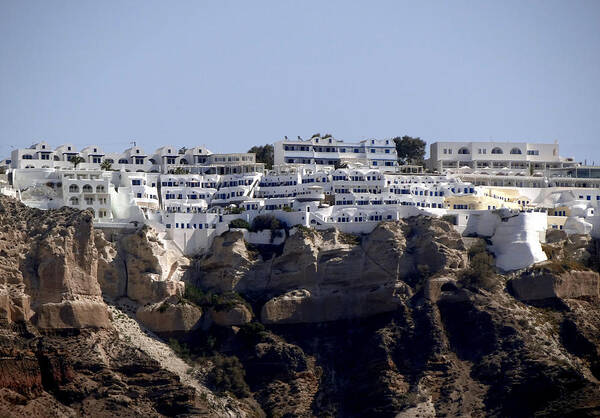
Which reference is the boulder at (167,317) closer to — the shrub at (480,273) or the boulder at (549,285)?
the shrub at (480,273)

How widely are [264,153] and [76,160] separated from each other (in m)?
17.3

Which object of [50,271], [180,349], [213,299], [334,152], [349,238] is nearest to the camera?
[50,271]

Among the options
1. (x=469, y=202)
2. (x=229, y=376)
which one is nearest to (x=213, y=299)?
(x=229, y=376)

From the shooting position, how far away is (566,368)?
113 metres

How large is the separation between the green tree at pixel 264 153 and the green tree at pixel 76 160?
51.0 feet

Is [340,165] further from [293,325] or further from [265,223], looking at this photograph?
[293,325]

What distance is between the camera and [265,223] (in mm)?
126312

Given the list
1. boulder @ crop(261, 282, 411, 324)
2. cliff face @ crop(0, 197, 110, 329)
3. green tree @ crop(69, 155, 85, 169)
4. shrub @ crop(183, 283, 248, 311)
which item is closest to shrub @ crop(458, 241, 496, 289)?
boulder @ crop(261, 282, 411, 324)

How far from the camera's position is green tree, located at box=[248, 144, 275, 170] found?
14450 centimetres

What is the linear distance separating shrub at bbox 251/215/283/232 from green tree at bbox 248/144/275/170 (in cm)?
1719

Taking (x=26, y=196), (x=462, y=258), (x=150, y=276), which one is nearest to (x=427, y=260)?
(x=462, y=258)

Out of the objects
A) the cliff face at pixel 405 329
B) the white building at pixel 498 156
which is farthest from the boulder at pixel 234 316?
the white building at pixel 498 156

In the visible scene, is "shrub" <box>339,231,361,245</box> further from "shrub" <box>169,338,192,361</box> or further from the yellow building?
"shrub" <box>169,338,192,361</box>

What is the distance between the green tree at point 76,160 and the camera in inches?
5359
